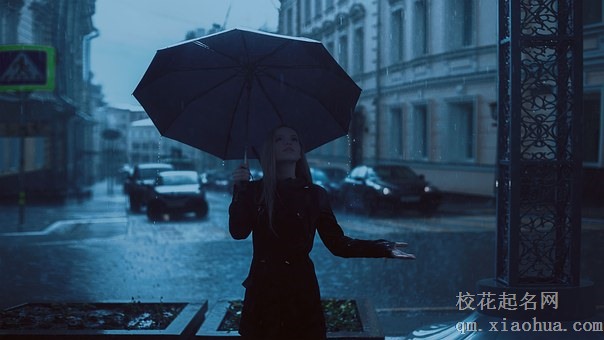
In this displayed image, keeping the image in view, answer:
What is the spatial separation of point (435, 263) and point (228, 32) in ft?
23.7

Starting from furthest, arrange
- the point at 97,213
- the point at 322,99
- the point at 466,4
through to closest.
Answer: the point at 97,213 < the point at 466,4 < the point at 322,99

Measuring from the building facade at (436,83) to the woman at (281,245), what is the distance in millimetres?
12420

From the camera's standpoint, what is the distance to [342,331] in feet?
14.4

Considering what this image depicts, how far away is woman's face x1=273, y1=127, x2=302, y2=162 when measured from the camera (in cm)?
314

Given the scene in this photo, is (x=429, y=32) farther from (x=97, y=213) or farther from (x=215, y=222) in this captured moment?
(x=97, y=213)

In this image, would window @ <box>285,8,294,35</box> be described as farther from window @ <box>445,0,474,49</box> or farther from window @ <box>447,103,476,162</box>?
window @ <box>447,103,476,162</box>

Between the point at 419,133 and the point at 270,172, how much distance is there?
760 inches

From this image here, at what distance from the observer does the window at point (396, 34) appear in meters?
18.8

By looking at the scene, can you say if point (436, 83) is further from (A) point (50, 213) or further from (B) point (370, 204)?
(A) point (50, 213)

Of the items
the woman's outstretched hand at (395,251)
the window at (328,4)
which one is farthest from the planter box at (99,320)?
the window at (328,4)

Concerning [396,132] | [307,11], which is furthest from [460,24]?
[307,11]

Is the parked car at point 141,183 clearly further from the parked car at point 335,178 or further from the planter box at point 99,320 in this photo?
the planter box at point 99,320

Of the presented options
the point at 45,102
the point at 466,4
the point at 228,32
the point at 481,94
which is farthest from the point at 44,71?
the point at 45,102

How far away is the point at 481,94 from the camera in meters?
20.6
